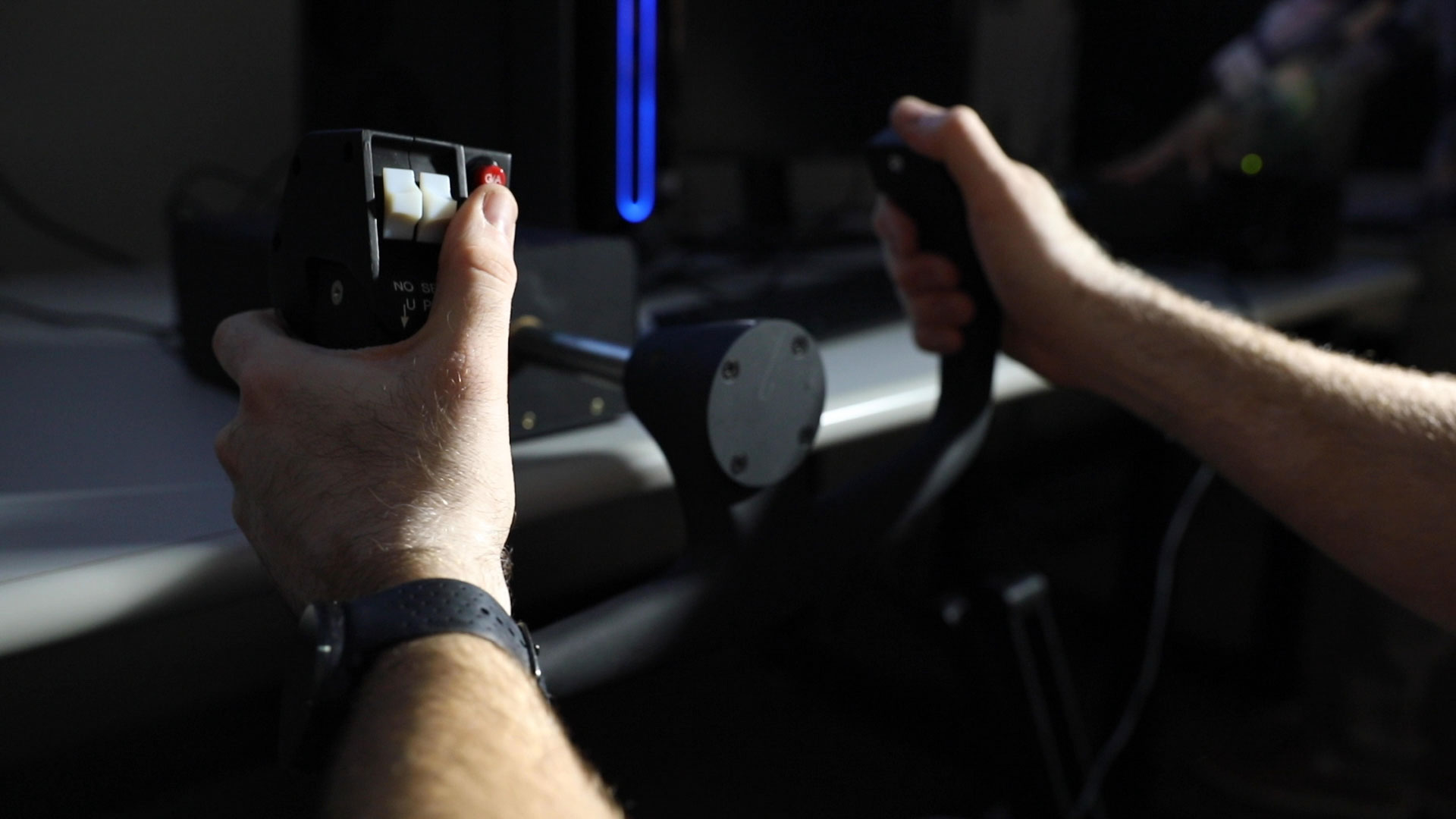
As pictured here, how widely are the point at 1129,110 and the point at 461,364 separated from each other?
156 centimetres

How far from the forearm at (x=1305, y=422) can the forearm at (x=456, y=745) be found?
517 millimetres

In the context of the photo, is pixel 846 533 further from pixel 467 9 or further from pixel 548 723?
pixel 467 9

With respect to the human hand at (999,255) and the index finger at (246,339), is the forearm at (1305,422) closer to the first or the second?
the human hand at (999,255)

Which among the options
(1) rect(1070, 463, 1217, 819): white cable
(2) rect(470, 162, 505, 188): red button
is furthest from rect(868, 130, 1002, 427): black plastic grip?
(1) rect(1070, 463, 1217, 819): white cable

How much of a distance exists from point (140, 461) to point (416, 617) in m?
Answer: 0.28

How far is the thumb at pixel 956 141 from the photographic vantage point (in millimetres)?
660

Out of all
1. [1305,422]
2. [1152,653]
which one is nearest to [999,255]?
[1305,422]

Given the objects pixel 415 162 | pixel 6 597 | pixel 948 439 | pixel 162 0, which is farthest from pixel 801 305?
pixel 162 0

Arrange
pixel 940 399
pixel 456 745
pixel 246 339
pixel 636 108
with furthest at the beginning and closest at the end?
pixel 636 108 → pixel 940 399 → pixel 246 339 → pixel 456 745

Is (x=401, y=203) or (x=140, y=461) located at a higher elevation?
(x=401, y=203)

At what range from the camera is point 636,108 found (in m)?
0.81

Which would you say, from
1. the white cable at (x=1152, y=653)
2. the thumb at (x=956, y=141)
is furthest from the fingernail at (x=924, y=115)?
the white cable at (x=1152, y=653)

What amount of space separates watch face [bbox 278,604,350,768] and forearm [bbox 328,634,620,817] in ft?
0.04

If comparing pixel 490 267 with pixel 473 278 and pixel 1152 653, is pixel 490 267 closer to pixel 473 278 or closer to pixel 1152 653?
pixel 473 278
